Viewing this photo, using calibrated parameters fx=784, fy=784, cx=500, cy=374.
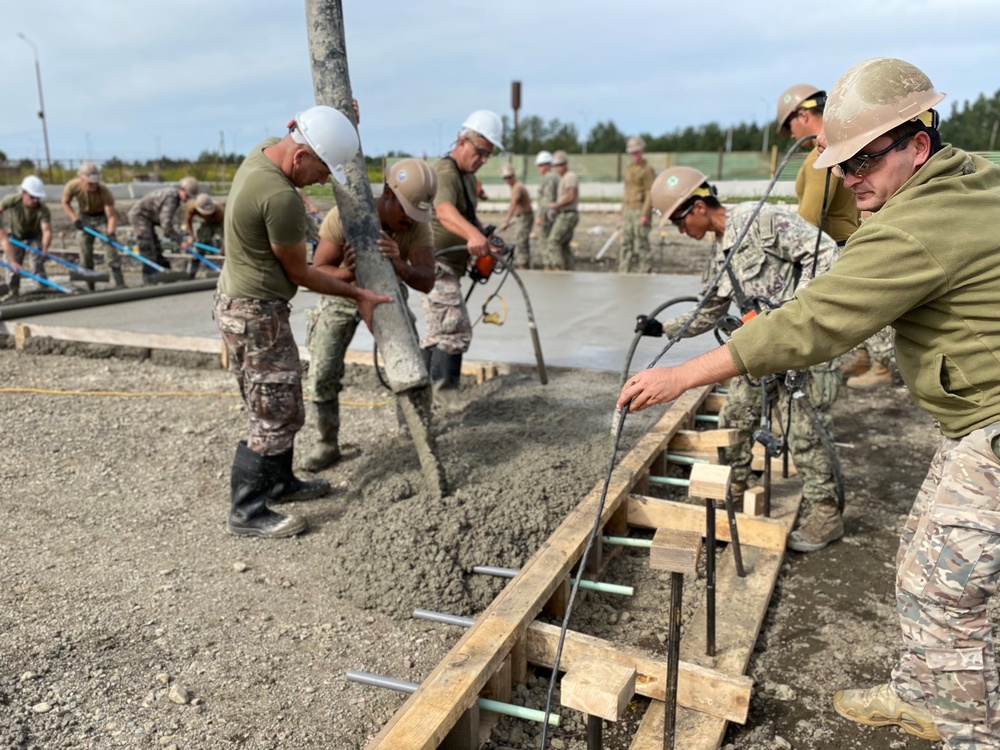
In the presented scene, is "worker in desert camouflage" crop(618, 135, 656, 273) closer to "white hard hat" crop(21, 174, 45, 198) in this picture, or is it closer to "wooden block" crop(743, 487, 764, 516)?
"wooden block" crop(743, 487, 764, 516)

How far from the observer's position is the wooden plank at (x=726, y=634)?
2311 mm

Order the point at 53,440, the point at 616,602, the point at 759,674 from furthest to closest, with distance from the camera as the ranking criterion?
the point at 53,440 → the point at 616,602 → the point at 759,674

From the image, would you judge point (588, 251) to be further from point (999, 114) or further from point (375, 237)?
point (999, 114)

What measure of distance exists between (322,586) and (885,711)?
6.76ft

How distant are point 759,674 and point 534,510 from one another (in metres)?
1.14

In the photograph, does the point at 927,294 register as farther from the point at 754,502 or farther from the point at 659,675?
the point at 754,502

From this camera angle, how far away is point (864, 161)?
1.94 meters

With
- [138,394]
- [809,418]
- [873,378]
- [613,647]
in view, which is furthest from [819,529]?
[138,394]

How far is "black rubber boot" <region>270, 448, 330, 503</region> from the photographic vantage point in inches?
147

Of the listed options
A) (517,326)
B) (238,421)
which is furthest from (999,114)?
(238,421)

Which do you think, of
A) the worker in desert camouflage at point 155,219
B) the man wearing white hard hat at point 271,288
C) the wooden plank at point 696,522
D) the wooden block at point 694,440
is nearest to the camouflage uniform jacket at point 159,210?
the worker in desert camouflage at point 155,219

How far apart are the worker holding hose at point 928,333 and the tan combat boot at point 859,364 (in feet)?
14.4

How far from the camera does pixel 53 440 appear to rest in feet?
15.6

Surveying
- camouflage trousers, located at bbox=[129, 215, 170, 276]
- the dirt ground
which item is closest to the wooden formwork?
the dirt ground
